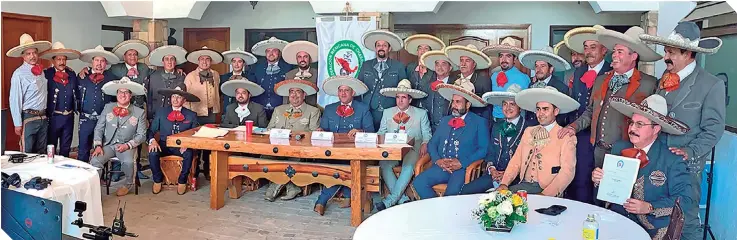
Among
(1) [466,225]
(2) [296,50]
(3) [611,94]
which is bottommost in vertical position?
(1) [466,225]

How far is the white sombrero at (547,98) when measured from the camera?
3949 mm

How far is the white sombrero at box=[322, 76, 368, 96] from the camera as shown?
18.0 feet

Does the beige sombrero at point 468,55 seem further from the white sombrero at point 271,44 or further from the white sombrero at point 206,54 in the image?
the white sombrero at point 206,54

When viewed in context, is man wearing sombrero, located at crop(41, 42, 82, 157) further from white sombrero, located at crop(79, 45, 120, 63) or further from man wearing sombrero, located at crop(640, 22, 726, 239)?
man wearing sombrero, located at crop(640, 22, 726, 239)

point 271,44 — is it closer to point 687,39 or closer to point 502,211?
point 687,39

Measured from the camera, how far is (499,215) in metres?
2.61

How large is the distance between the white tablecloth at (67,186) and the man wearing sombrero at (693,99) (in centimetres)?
324

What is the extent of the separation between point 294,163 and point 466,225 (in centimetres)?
251

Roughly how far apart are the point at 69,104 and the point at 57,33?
3.87 feet

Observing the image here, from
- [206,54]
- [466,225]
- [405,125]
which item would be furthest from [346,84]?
[466,225]

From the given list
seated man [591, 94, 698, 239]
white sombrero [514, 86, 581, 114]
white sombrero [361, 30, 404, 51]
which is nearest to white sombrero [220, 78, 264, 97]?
white sombrero [361, 30, 404, 51]

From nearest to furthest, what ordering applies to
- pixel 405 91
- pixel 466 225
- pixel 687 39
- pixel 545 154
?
1. pixel 466 225
2. pixel 687 39
3. pixel 545 154
4. pixel 405 91

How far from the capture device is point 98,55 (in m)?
6.40

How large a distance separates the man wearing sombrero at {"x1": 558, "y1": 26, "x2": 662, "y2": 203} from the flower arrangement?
1.38 meters
